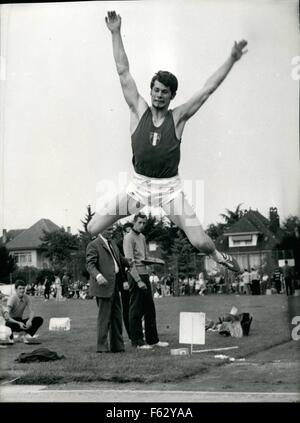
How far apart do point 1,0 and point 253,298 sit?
413cm

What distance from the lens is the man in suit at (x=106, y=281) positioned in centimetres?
683

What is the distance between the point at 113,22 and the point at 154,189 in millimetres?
1797

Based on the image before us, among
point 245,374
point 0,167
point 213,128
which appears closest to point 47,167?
point 0,167

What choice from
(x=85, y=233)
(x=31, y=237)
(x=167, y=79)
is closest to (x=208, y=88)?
(x=167, y=79)

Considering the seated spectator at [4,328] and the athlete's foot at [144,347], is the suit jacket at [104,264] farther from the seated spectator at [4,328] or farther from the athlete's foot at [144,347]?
the seated spectator at [4,328]

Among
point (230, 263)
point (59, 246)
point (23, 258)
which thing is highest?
point (59, 246)

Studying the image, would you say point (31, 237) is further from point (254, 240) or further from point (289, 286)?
point (289, 286)

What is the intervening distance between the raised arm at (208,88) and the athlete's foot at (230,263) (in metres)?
1.48

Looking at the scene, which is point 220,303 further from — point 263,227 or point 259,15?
point 259,15

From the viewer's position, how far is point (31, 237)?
6.98 meters

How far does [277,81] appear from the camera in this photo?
6785 mm

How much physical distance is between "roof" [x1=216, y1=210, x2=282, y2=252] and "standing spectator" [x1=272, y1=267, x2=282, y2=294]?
0.25 meters

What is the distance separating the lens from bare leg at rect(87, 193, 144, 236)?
22.5 feet

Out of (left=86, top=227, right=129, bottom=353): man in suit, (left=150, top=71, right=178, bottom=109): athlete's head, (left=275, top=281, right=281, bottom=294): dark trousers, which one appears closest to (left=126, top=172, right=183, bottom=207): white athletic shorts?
(left=86, top=227, right=129, bottom=353): man in suit
